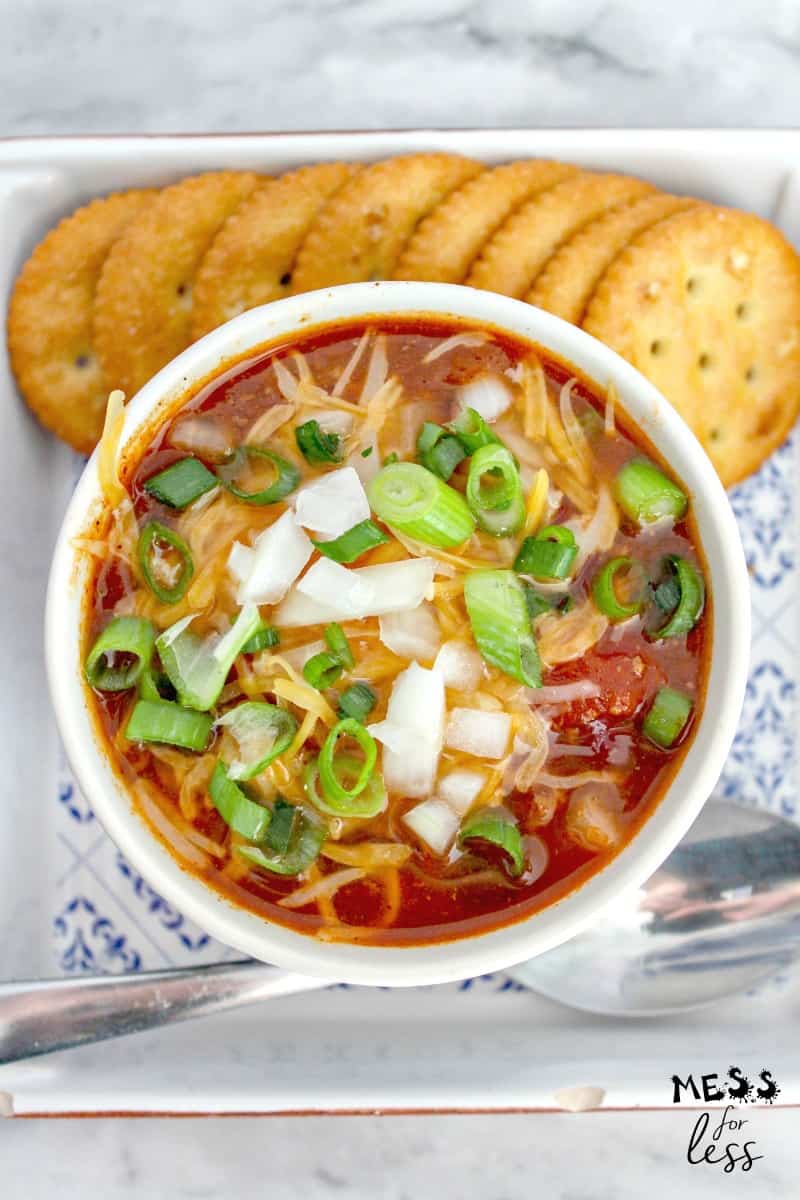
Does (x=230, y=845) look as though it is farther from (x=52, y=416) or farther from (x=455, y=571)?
(x=52, y=416)

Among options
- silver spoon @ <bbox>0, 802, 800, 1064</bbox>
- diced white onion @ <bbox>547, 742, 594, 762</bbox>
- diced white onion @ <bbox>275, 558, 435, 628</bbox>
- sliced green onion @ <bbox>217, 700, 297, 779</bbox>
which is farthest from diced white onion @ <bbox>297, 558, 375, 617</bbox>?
silver spoon @ <bbox>0, 802, 800, 1064</bbox>

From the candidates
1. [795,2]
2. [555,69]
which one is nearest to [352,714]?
[555,69]

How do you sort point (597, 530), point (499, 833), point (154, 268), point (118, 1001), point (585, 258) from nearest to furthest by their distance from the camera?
point (499, 833) < point (597, 530) < point (118, 1001) < point (585, 258) < point (154, 268)

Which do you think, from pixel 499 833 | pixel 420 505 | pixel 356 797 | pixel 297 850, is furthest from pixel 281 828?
pixel 420 505

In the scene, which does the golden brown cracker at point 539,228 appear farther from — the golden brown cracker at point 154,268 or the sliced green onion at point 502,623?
the sliced green onion at point 502,623

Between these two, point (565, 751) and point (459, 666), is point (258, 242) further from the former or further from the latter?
point (565, 751)

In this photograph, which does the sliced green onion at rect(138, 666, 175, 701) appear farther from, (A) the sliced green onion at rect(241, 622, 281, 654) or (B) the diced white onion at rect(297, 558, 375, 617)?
(B) the diced white onion at rect(297, 558, 375, 617)
